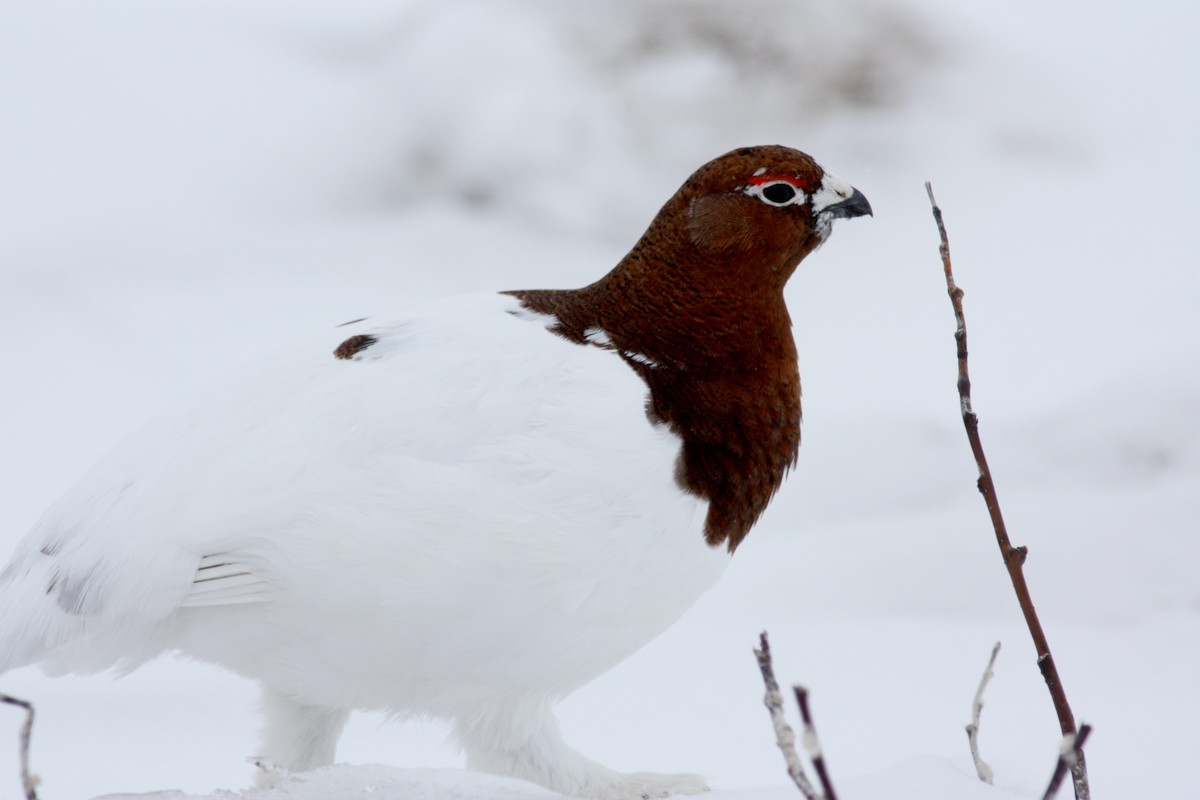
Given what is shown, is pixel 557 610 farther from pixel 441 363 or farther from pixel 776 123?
pixel 776 123

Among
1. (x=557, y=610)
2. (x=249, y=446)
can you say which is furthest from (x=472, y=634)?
(x=249, y=446)

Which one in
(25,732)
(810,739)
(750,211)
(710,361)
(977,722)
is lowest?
(25,732)

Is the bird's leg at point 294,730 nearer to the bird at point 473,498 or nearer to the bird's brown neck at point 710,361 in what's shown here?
the bird at point 473,498

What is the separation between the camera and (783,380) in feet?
5.15

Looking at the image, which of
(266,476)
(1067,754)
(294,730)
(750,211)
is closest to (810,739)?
(1067,754)

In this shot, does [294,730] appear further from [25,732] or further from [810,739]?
[810,739]

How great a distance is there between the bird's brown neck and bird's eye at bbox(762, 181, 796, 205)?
0.33 ft

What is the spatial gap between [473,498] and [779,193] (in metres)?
0.55

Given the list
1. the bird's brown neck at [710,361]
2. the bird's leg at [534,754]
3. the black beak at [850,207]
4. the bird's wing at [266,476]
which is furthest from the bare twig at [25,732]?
the black beak at [850,207]

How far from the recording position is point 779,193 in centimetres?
157

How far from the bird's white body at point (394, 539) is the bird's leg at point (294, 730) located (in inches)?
6.8

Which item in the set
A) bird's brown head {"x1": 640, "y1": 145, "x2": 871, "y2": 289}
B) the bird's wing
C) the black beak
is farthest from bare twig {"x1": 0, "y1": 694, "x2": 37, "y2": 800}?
the black beak

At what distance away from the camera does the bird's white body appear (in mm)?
1333

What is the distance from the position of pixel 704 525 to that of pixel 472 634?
30 cm
